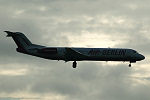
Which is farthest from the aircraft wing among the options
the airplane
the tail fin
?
the tail fin

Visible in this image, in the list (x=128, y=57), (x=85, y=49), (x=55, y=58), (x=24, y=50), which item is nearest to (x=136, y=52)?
(x=128, y=57)

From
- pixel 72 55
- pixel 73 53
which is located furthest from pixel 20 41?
pixel 73 53

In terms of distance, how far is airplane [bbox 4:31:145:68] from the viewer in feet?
350

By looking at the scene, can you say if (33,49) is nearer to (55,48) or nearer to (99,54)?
(55,48)

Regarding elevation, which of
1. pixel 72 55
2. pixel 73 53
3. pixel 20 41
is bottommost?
pixel 72 55

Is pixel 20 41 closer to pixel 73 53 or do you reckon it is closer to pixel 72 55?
pixel 72 55

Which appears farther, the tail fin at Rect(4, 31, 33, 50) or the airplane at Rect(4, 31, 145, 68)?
the tail fin at Rect(4, 31, 33, 50)

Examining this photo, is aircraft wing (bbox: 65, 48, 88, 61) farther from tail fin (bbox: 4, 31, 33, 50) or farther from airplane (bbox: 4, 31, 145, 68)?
tail fin (bbox: 4, 31, 33, 50)

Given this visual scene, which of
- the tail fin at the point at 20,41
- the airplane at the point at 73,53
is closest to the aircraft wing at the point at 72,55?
the airplane at the point at 73,53

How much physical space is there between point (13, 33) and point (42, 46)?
713cm

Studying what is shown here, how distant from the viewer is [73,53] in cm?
10525

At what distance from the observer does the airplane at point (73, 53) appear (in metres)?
107

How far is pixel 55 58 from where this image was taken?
107 meters

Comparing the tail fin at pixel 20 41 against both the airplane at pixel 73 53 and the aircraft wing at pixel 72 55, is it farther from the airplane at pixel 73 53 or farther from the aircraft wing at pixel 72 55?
the aircraft wing at pixel 72 55
